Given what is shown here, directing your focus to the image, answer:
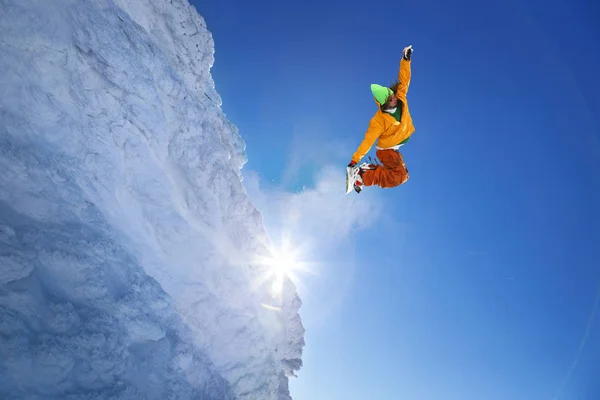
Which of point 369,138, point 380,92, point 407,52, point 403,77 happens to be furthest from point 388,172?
point 407,52

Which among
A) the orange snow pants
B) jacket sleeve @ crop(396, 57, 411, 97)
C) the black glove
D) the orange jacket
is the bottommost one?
the orange snow pants

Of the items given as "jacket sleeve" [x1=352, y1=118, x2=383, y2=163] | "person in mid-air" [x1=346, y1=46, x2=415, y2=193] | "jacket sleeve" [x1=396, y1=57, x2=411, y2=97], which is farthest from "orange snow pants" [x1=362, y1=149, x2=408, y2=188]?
"jacket sleeve" [x1=396, y1=57, x2=411, y2=97]

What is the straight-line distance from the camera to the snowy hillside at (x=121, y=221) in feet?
21.9

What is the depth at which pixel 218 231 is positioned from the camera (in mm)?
11156

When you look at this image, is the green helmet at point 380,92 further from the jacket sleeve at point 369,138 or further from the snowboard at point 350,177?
the snowboard at point 350,177

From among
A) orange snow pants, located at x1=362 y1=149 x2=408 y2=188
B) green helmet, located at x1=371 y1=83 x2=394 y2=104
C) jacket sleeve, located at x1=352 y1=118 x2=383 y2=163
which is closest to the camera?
green helmet, located at x1=371 y1=83 x2=394 y2=104

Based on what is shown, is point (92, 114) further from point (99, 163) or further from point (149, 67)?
point (149, 67)

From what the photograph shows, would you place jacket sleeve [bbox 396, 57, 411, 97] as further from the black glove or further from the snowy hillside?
the snowy hillside

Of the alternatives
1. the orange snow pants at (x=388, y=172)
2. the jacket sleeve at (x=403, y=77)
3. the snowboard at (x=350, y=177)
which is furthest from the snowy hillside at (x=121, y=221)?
the jacket sleeve at (x=403, y=77)

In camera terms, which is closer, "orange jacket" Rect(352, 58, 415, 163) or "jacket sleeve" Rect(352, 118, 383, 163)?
"orange jacket" Rect(352, 58, 415, 163)

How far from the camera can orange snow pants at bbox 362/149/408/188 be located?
7746 mm

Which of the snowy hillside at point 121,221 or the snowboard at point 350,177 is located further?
the snowboard at point 350,177

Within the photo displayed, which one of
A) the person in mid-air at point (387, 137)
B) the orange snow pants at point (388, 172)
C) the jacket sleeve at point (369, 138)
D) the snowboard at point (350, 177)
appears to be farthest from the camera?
the snowboard at point (350, 177)

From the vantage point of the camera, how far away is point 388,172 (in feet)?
25.6
